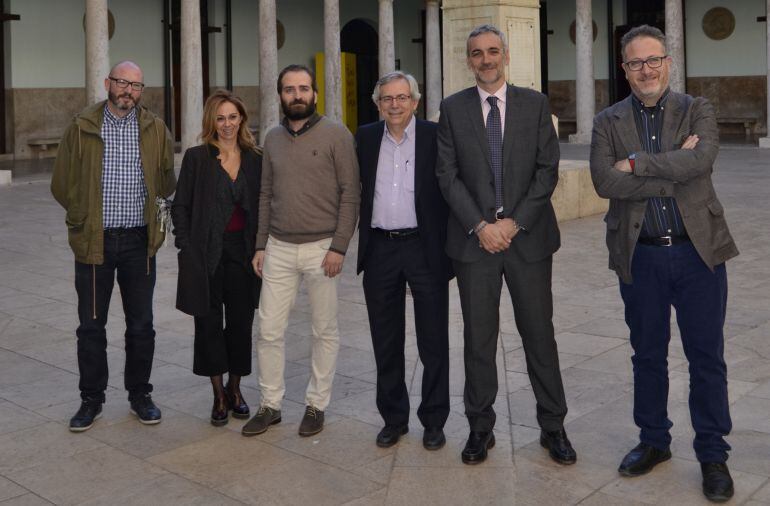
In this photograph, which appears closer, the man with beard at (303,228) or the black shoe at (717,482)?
the black shoe at (717,482)

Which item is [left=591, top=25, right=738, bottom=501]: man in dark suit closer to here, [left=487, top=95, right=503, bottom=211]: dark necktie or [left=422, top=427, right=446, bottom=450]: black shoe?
[left=487, top=95, right=503, bottom=211]: dark necktie

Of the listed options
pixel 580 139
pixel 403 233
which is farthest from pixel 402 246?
pixel 580 139

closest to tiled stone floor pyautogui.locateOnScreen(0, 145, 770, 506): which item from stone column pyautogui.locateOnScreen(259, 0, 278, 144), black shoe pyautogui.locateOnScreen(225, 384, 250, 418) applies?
black shoe pyautogui.locateOnScreen(225, 384, 250, 418)

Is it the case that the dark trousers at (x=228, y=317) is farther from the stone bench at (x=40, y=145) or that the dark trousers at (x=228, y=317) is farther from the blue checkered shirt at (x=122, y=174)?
the stone bench at (x=40, y=145)

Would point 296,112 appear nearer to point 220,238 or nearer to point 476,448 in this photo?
point 220,238

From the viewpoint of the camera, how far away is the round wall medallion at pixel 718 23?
1137 inches

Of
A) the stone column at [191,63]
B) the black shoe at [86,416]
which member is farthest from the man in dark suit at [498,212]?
the stone column at [191,63]

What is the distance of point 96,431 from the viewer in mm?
5172

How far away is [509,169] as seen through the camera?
4.56m

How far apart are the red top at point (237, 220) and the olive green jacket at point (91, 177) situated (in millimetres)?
343

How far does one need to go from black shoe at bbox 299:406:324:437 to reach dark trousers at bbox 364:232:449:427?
1.11 ft

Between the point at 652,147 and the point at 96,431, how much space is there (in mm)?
2934

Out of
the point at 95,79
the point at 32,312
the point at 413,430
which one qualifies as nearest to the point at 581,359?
the point at 413,430

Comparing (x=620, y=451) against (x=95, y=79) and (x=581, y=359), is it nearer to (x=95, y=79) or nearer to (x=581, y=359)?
(x=581, y=359)
